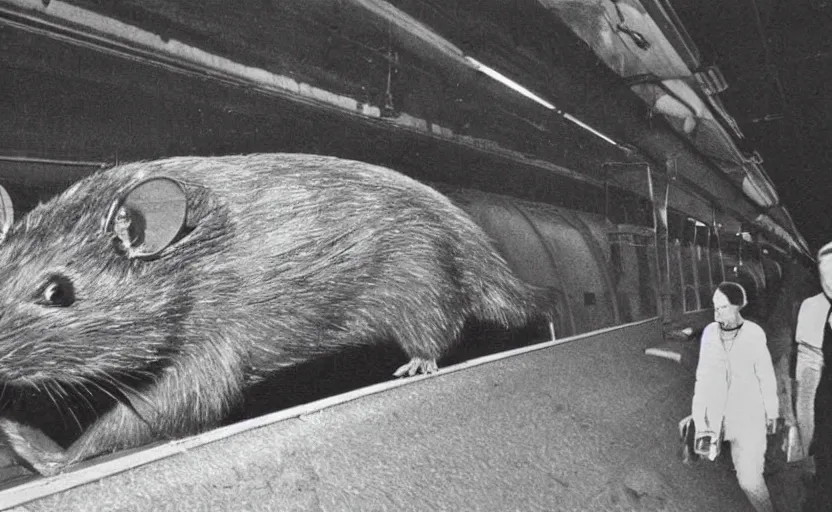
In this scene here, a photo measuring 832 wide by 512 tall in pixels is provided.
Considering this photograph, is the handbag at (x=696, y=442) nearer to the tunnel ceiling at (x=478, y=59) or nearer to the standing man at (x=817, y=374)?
the standing man at (x=817, y=374)

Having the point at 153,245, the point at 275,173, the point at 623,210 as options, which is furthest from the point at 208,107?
the point at 623,210

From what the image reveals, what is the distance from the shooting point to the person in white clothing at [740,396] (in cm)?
238

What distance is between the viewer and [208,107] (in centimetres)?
135

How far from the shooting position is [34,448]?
1.04 meters

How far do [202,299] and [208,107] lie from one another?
444 mm

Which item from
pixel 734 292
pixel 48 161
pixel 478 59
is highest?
pixel 478 59

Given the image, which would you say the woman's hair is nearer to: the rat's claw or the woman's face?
the woman's face

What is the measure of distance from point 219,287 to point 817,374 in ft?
8.46

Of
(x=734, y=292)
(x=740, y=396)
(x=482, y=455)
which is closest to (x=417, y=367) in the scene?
(x=482, y=455)

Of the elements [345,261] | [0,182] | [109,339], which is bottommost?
[109,339]

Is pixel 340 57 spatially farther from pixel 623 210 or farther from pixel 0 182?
pixel 623 210

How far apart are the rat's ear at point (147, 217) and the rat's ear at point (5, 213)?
0.53ft

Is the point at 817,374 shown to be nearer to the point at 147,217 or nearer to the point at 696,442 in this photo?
the point at 696,442

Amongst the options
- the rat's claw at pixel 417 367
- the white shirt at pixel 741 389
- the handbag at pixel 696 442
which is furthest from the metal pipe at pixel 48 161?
the white shirt at pixel 741 389
